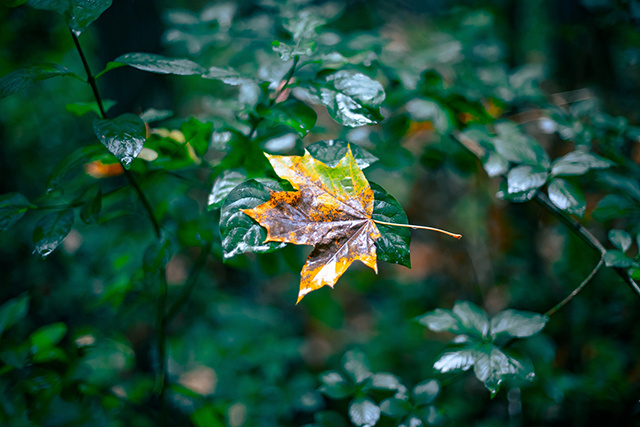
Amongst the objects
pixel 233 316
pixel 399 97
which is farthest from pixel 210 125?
pixel 233 316

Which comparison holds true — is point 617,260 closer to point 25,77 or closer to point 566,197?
point 566,197

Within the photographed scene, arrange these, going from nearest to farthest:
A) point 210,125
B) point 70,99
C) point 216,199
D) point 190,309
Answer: point 216,199, point 210,125, point 190,309, point 70,99

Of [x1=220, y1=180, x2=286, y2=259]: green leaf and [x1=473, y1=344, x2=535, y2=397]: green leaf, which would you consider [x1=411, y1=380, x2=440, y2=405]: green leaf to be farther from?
[x1=220, y1=180, x2=286, y2=259]: green leaf

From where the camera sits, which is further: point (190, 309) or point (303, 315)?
point (303, 315)

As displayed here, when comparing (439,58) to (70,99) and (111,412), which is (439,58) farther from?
(70,99)

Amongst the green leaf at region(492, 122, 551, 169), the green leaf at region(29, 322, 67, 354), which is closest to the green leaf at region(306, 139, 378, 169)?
the green leaf at region(492, 122, 551, 169)

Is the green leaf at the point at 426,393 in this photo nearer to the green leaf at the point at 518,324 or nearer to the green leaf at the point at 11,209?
the green leaf at the point at 518,324

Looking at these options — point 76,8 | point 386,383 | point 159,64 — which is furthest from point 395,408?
point 76,8

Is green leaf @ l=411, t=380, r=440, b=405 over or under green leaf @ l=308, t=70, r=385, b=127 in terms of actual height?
under
